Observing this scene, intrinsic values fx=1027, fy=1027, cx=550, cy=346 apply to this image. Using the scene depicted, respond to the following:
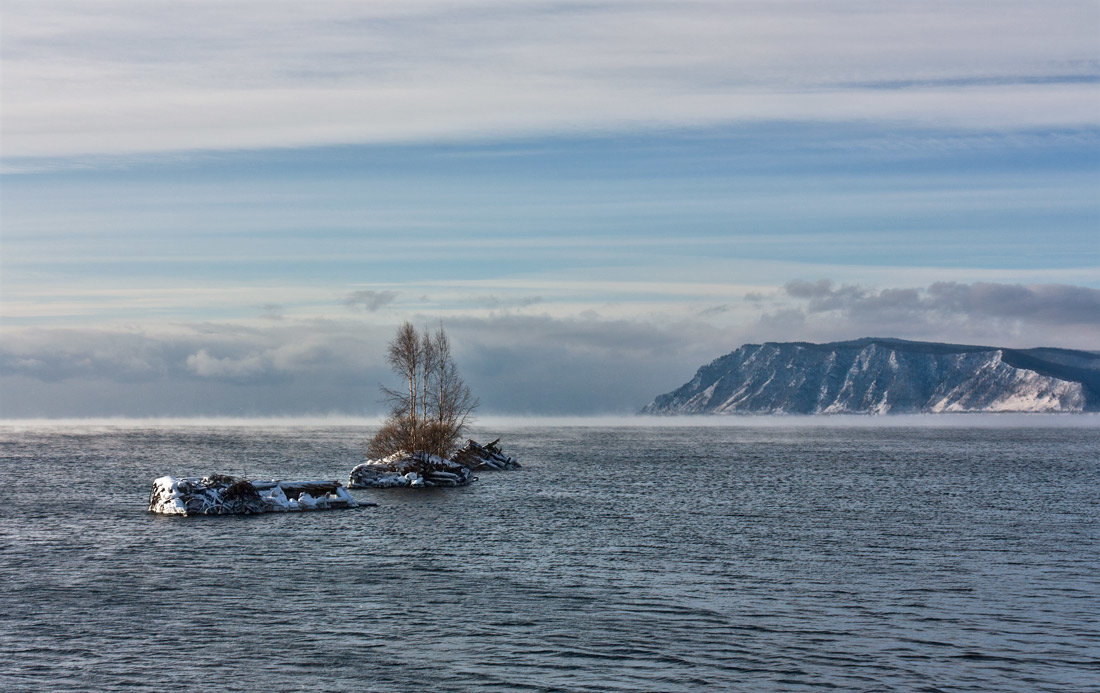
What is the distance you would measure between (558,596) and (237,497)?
34.8 meters

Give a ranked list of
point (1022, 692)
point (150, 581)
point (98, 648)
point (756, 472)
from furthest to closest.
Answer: point (756, 472) < point (150, 581) < point (98, 648) < point (1022, 692)

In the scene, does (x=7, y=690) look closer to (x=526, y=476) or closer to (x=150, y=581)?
(x=150, y=581)

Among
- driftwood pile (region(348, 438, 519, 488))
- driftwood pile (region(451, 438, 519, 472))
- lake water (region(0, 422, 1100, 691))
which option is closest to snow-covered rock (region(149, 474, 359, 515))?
lake water (region(0, 422, 1100, 691))

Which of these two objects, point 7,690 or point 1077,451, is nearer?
point 7,690

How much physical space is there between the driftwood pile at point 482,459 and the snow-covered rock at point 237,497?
41.5 m

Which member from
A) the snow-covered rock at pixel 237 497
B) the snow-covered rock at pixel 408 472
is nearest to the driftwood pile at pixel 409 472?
the snow-covered rock at pixel 408 472

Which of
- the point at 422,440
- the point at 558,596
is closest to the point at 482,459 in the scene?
the point at 422,440

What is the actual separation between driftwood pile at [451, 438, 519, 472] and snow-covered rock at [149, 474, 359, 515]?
41504mm

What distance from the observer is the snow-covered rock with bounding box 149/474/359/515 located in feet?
212

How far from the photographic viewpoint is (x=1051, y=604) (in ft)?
116

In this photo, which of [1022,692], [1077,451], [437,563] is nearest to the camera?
A: [1022,692]

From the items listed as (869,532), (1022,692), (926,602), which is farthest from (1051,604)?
(869,532)

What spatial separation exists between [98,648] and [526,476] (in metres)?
77.0

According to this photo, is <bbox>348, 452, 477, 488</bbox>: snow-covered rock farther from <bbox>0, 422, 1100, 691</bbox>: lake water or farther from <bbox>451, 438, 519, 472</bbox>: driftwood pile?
<bbox>451, 438, 519, 472</bbox>: driftwood pile
